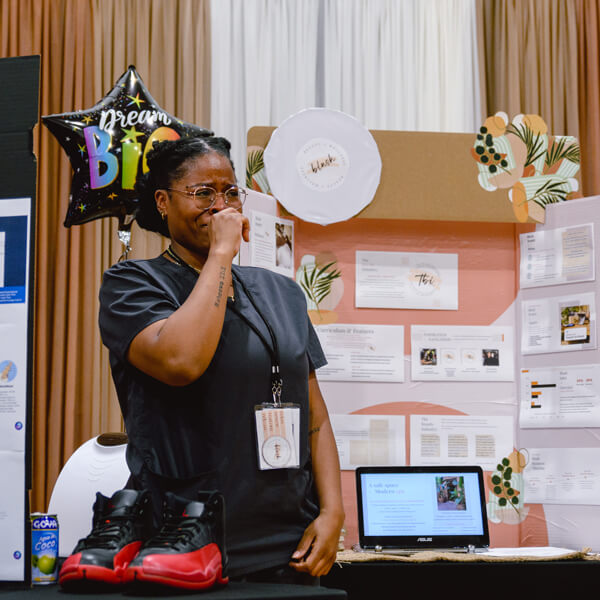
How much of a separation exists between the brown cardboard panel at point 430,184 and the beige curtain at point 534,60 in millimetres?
1333

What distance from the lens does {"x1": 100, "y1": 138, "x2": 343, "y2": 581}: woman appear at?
1.17 meters

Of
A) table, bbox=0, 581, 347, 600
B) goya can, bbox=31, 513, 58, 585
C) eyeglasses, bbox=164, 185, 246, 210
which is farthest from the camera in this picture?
eyeglasses, bbox=164, 185, 246, 210

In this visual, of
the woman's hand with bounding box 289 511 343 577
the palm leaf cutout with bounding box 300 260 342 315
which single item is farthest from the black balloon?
the woman's hand with bounding box 289 511 343 577

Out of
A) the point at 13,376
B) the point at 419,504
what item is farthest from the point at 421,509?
the point at 13,376

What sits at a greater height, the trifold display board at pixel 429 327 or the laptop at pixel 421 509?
the trifold display board at pixel 429 327

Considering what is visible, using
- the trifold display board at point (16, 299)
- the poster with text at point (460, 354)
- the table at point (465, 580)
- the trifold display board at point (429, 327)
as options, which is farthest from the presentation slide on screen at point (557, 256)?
the trifold display board at point (16, 299)

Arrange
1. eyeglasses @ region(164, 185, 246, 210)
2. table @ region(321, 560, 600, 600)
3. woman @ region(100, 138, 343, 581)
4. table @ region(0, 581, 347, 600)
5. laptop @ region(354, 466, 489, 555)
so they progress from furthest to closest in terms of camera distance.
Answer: laptop @ region(354, 466, 489, 555) → table @ region(321, 560, 600, 600) → eyeglasses @ region(164, 185, 246, 210) → woman @ region(100, 138, 343, 581) → table @ region(0, 581, 347, 600)

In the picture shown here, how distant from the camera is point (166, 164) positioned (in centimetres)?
137

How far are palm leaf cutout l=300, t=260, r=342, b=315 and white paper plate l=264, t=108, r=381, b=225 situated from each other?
140 mm

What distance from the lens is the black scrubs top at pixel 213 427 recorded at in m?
1.19

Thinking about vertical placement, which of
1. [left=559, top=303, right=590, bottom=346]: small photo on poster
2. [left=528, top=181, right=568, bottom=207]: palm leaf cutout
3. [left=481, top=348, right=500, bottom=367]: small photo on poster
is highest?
[left=528, top=181, right=568, bottom=207]: palm leaf cutout

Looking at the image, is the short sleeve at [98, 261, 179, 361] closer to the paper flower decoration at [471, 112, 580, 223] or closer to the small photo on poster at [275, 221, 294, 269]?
the small photo on poster at [275, 221, 294, 269]

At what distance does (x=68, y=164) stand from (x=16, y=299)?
7.52 feet

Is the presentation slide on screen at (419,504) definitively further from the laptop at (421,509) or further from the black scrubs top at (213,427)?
the black scrubs top at (213,427)
